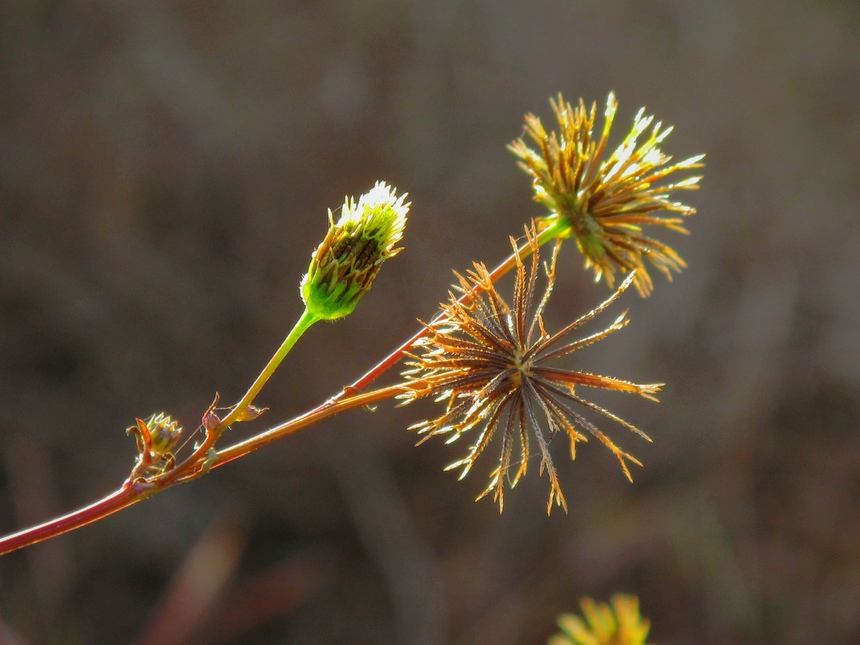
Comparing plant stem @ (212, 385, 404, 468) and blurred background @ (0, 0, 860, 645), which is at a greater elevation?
blurred background @ (0, 0, 860, 645)

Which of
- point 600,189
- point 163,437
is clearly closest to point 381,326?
point 600,189

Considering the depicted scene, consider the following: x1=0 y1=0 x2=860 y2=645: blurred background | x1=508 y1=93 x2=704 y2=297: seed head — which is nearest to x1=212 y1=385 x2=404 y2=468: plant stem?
x1=508 y1=93 x2=704 y2=297: seed head

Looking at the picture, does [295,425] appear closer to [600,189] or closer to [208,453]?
[208,453]

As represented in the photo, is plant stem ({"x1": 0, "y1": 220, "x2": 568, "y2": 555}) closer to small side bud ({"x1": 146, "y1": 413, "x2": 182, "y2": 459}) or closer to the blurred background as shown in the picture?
small side bud ({"x1": 146, "y1": 413, "x2": 182, "y2": 459})

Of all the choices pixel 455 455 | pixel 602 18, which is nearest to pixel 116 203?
pixel 455 455

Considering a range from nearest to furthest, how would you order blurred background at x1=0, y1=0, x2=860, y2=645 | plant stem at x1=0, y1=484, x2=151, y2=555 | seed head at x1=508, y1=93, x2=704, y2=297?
plant stem at x1=0, y1=484, x2=151, y2=555
seed head at x1=508, y1=93, x2=704, y2=297
blurred background at x1=0, y1=0, x2=860, y2=645

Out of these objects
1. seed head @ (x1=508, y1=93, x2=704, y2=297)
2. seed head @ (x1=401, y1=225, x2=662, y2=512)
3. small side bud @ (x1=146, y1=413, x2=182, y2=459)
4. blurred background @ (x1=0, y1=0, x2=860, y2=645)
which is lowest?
seed head @ (x1=401, y1=225, x2=662, y2=512)
